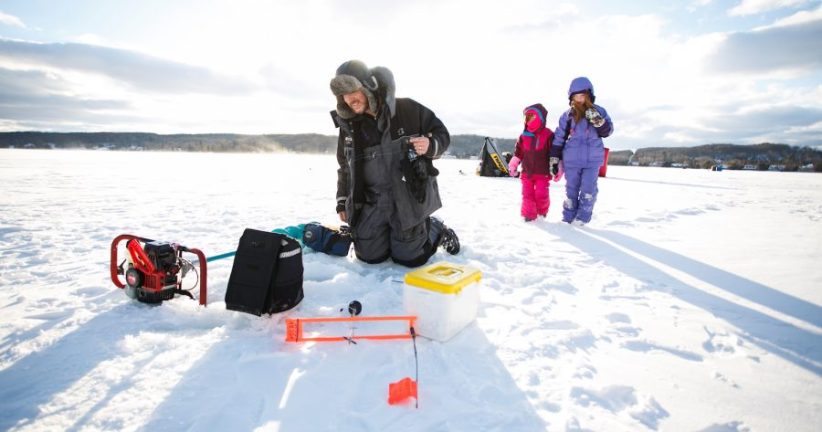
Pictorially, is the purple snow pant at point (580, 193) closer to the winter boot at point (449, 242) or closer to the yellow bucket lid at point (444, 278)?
the winter boot at point (449, 242)

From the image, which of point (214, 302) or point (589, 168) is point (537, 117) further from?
point (214, 302)

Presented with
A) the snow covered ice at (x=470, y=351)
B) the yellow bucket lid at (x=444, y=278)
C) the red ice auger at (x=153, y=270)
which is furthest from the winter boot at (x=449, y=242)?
the red ice auger at (x=153, y=270)

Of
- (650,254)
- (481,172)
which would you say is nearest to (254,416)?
(650,254)

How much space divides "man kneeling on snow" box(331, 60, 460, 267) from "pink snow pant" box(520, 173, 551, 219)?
3063 millimetres

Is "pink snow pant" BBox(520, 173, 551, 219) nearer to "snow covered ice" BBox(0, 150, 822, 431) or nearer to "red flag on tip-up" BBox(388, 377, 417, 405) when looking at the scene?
"snow covered ice" BBox(0, 150, 822, 431)

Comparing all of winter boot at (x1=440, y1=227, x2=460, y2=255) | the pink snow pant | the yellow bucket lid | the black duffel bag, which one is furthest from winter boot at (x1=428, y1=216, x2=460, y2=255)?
the pink snow pant

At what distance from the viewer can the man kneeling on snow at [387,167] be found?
339cm

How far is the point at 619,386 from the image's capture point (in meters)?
1.98

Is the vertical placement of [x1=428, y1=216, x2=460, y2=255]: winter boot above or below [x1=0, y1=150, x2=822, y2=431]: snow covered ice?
above

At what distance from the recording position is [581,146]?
19.0 feet

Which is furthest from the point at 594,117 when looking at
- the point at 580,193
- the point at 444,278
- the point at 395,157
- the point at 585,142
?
the point at 444,278

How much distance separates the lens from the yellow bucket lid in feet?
7.78

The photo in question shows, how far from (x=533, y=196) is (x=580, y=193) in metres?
0.78

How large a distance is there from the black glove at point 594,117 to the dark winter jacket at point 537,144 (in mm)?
858
